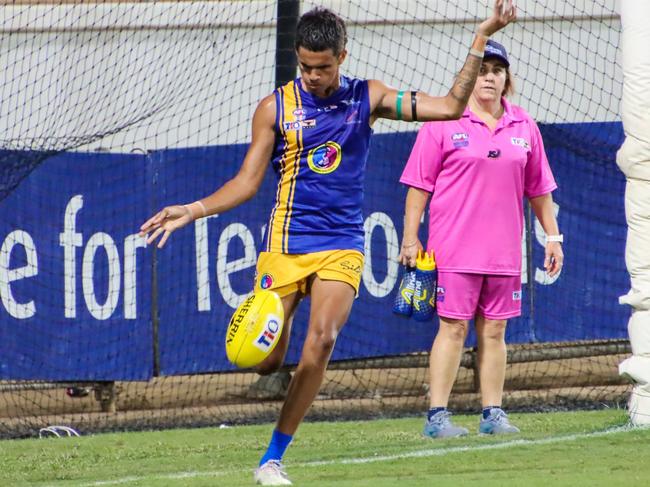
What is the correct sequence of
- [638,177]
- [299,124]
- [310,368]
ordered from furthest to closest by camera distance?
1. [638,177]
2. [299,124]
3. [310,368]

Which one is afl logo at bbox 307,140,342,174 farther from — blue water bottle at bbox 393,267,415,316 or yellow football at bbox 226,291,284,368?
blue water bottle at bbox 393,267,415,316

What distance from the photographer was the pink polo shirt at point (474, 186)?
8633 millimetres

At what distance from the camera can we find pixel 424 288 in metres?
8.68

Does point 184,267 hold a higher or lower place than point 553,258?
lower

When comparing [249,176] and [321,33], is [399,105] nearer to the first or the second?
[321,33]

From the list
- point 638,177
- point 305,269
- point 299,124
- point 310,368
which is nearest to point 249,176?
point 299,124

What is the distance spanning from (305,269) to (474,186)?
2.09 meters

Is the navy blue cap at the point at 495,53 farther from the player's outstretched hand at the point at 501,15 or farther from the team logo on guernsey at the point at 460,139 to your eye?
the player's outstretched hand at the point at 501,15

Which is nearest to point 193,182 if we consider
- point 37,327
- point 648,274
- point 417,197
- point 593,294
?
point 37,327

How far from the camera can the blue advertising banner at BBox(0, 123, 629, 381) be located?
10445 mm

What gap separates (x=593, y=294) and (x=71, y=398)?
4.31 meters

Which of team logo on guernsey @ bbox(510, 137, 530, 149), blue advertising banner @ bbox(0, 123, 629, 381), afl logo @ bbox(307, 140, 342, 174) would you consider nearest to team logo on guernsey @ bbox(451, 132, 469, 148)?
team logo on guernsey @ bbox(510, 137, 530, 149)

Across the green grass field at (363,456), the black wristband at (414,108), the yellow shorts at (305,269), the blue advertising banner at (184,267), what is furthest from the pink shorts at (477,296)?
the black wristband at (414,108)

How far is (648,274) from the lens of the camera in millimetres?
8117
